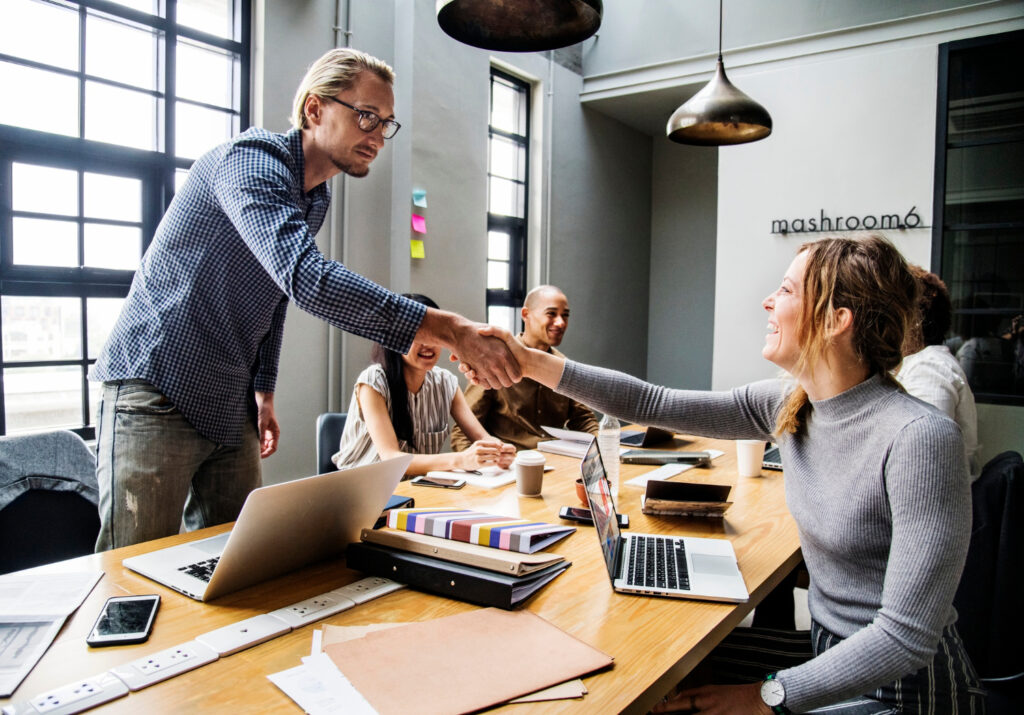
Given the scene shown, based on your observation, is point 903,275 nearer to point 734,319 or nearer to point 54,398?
point 54,398

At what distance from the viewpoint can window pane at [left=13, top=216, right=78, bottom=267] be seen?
120 inches

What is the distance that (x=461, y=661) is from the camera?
971 millimetres

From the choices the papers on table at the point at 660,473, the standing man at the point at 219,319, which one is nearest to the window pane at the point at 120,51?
the standing man at the point at 219,319

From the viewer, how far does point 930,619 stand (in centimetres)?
108

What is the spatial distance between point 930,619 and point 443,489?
3.97 feet

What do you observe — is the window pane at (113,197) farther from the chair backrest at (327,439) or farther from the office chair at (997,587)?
the office chair at (997,587)

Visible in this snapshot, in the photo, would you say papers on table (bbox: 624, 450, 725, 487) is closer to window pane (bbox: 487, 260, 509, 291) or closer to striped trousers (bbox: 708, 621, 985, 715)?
striped trousers (bbox: 708, 621, 985, 715)

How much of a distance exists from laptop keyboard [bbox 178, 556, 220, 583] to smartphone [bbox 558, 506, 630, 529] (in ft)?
2.58

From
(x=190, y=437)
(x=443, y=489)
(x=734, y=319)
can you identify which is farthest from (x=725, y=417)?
(x=734, y=319)

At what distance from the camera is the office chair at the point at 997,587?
1560mm

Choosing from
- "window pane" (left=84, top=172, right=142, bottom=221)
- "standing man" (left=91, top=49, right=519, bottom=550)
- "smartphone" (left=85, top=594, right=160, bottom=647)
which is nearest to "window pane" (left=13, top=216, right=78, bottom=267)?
"window pane" (left=84, top=172, right=142, bottom=221)

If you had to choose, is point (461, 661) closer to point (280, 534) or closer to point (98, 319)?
point (280, 534)

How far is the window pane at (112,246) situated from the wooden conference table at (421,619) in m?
2.29

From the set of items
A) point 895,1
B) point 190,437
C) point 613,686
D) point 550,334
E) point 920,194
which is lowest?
point 613,686
